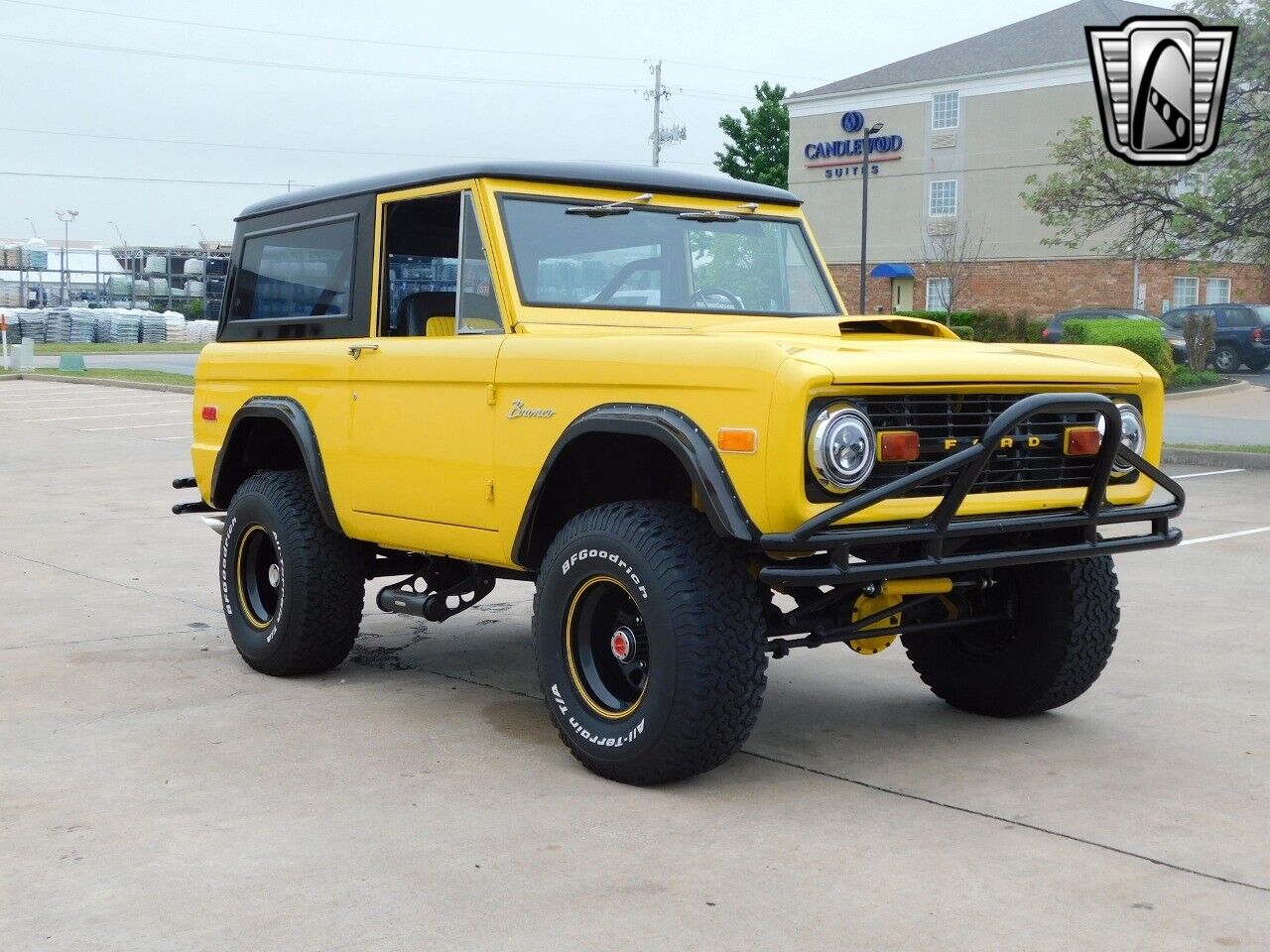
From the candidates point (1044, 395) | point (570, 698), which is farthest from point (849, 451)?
point (570, 698)

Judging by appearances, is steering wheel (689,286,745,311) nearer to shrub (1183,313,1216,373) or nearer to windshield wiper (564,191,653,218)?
windshield wiper (564,191,653,218)

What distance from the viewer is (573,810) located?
4605 millimetres

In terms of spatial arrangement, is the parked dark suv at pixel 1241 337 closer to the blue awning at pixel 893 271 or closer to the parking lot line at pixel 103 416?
the blue awning at pixel 893 271

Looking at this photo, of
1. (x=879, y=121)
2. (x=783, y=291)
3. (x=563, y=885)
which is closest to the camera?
(x=563, y=885)

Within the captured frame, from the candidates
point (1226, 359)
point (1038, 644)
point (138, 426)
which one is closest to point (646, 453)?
point (1038, 644)

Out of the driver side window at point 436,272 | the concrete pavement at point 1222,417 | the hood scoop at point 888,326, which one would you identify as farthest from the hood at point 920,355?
the concrete pavement at point 1222,417

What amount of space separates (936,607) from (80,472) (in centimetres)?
1149

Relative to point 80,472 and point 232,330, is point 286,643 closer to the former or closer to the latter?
point 232,330

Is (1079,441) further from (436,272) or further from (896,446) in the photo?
(436,272)

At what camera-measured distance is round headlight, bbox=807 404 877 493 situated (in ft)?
14.2

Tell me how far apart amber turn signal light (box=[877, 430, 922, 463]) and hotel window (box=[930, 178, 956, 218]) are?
146 feet

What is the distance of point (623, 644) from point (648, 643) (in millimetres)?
223

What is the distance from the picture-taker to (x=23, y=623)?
752cm

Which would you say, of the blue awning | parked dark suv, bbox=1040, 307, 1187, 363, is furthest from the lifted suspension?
the blue awning
